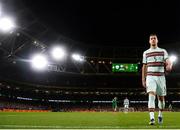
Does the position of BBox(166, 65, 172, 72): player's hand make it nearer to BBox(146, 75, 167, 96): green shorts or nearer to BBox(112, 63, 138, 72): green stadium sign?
BBox(146, 75, 167, 96): green shorts

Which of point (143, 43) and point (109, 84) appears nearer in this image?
point (143, 43)

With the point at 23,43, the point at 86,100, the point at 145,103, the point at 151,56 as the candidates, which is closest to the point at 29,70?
the point at 23,43

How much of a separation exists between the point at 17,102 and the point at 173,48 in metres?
34.7

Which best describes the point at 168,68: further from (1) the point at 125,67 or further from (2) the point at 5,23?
(1) the point at 125,67

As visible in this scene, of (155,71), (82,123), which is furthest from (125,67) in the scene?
(155,71)

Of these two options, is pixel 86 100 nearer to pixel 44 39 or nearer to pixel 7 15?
pixel 44 39

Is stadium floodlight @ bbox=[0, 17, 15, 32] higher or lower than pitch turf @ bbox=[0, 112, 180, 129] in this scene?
higher

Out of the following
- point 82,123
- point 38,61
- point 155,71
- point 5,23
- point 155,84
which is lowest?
point 82,123

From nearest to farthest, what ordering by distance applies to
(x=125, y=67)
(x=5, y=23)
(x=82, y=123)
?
1. (x=82, y=123)
2. (x=5, y=23)
3. (x=125, y=67)

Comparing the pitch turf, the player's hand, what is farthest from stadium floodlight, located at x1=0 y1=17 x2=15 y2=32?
the player's hand

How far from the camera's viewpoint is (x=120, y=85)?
7631cm

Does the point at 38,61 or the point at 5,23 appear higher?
the point at 5,23

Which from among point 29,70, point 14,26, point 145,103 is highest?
point 14,26

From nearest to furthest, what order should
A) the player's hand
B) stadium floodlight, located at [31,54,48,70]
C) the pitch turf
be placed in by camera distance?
the pitch turf < the player's hand < stadium floodlight, located at [31,54,48,70]
